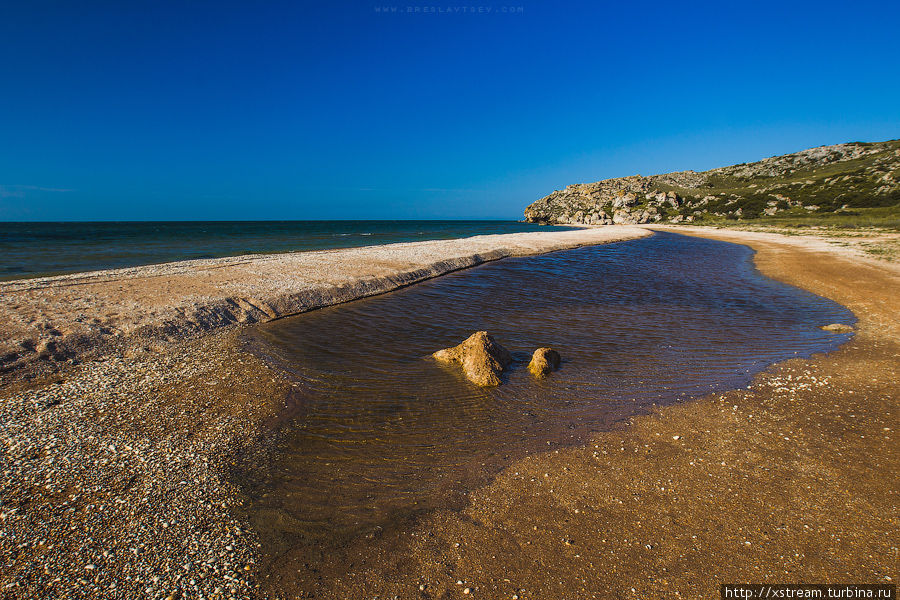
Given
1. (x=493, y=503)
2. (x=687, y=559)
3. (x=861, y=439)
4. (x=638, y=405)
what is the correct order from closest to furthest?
(x=687, y=559) < (x=493, y=503) < (x=861, y=439) < (x=638, y=405)

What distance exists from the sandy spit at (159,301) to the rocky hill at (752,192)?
295 ft

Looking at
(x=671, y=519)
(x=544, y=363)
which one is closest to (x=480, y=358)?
(x=544, y=363)

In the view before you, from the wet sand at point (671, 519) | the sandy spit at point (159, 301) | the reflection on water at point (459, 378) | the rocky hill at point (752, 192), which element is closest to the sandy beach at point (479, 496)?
the wet sand at point (671, 519)

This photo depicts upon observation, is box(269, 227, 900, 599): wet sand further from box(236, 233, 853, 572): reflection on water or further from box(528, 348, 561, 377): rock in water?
box(528, 348, 561, 377): rock in water

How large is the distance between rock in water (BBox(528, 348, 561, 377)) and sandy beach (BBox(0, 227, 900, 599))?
2.97 m

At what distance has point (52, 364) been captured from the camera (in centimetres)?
968

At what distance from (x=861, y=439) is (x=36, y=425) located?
51.0 feet

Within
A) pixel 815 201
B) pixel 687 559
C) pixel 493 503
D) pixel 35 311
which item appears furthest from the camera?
pixel 815 201

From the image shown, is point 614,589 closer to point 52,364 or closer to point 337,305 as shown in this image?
point 52,364

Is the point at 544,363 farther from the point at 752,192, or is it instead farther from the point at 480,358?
the point at 752,192

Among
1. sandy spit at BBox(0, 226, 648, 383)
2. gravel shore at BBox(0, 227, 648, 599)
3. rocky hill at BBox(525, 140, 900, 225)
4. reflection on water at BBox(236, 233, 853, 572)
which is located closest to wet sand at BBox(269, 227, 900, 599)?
reflection on water at BBox(236, 233, 853, 572)

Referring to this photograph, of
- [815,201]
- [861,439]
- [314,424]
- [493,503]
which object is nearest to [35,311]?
[314,424]

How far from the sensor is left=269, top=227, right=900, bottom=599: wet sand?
430 cm

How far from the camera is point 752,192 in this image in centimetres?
10506
